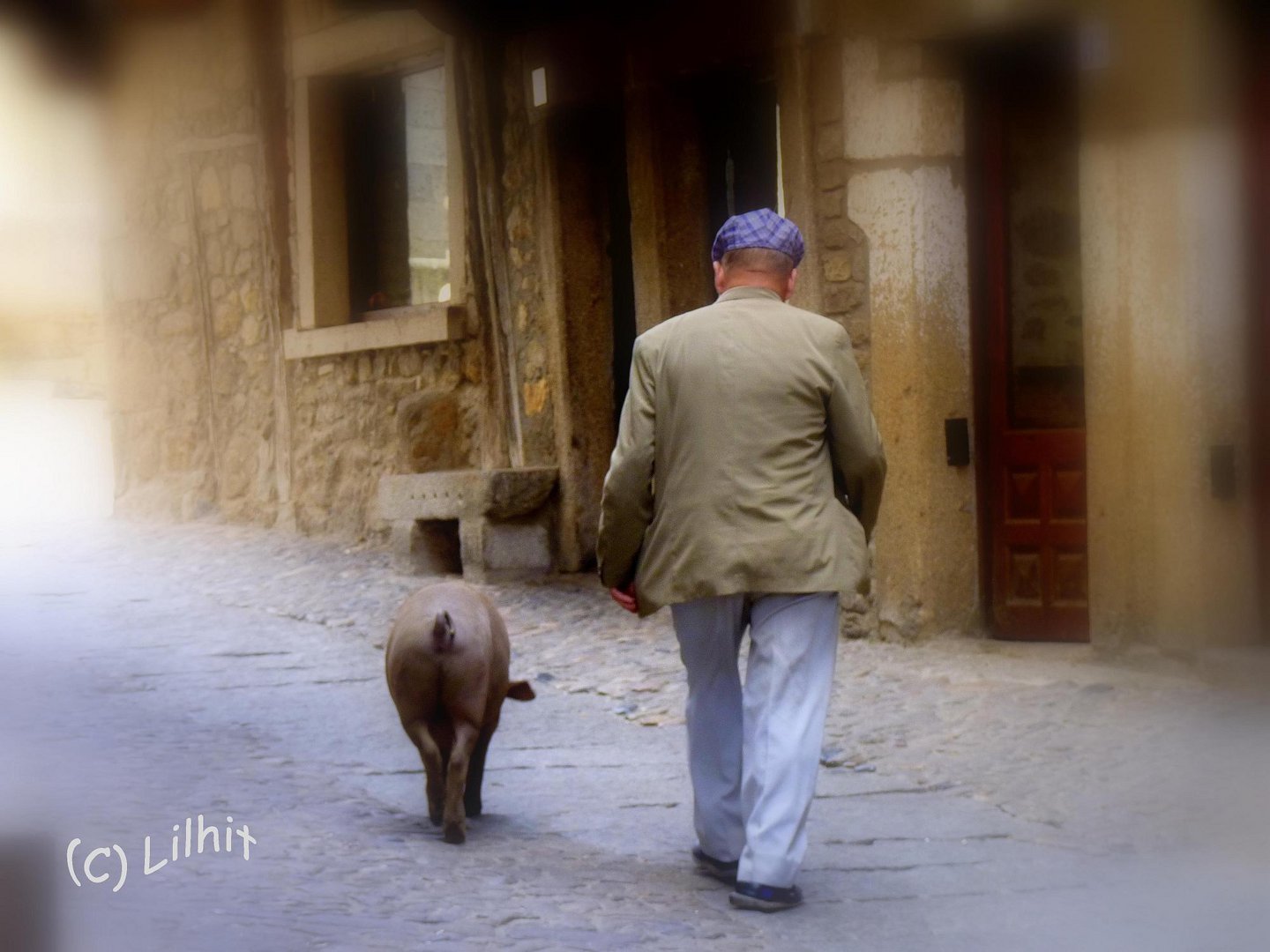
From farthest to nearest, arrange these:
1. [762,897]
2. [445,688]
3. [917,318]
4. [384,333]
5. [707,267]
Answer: [384,333]
[707,267]
[917,318]
[445,688]
[762,897]

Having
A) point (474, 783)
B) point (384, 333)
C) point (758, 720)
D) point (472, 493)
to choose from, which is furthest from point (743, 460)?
point (384, 333)

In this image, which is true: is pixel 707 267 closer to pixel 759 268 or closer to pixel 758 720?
pixel 759 268

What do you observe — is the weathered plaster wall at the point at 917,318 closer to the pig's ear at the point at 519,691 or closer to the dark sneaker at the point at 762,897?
the pig's ear at the point at 519,691

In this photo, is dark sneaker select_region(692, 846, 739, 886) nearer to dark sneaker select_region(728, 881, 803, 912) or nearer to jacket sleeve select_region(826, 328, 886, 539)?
dark sneaker select_region(728, 881, 803, 912)

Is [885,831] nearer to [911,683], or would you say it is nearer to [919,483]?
[911,683]

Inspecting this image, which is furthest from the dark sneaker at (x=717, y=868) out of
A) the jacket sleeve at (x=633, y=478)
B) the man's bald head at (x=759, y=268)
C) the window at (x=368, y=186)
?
the window at (x=368, y=186)

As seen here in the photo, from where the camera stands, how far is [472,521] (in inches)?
374

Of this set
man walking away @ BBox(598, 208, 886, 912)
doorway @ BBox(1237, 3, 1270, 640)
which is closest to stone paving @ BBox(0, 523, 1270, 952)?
man walking away @ BBox(598, 208, 886, 912)

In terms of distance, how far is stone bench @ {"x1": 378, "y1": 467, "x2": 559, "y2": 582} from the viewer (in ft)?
31.1

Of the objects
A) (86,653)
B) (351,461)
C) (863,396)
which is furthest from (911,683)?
(351,461)

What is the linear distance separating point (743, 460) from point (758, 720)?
59 centimetres

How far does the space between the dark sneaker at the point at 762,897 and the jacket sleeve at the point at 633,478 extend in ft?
2.64

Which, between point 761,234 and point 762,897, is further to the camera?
point 761,234

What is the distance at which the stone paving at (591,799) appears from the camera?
3.77 meters
